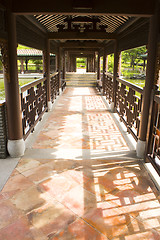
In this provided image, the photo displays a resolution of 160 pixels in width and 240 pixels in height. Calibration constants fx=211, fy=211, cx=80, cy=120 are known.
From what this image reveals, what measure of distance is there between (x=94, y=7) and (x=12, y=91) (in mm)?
2275

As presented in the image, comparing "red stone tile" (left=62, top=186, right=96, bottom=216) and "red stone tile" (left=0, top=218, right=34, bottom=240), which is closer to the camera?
"red stone tile" (left=0, top=218, right=34, bottom=240)

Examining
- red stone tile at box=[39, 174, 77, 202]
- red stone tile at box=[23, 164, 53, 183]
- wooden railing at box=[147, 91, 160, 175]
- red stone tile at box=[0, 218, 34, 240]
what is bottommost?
red stone tile at box=[0, 218, 34, 240]

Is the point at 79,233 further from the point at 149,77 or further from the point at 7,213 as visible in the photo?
the point at 149,77

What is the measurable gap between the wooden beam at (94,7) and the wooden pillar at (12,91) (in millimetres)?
307

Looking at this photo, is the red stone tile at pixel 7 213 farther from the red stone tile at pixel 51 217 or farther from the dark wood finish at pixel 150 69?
the dark wood finish at pixel 150 69

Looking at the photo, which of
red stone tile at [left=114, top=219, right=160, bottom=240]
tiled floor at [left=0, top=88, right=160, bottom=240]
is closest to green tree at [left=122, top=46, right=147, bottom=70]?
tiled floor at [left=0, top=88, right=160, bottom=240]

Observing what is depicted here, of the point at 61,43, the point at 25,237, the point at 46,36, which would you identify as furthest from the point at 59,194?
the point at 61,43

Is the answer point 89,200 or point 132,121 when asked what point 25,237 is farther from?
point 132,121

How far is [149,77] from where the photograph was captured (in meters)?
4.21

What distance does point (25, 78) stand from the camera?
22406 millimetres

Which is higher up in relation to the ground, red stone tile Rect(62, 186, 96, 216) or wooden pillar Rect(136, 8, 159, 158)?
wooden pillar Rect(136, 8, 159, 158)

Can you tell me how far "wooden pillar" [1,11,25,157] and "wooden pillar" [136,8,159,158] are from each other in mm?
2631

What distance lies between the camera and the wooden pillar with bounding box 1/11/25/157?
13.3ft

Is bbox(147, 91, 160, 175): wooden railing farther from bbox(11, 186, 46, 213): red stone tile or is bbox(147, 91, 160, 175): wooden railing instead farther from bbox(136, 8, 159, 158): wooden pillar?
bbox(11, 186, 46, 213): red stone tile
